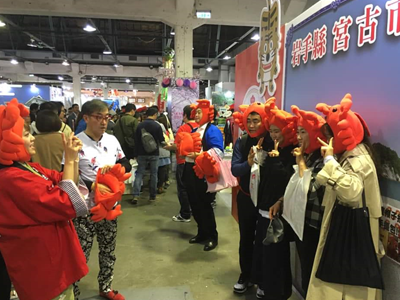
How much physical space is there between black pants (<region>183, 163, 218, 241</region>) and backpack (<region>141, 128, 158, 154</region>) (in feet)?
5.42

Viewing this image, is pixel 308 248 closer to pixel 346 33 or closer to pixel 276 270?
pixel 276 270

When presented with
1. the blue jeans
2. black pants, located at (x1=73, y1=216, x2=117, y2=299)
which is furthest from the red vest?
the blue jeans

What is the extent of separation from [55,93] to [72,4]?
6.39 meters

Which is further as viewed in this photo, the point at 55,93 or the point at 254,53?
the point at 55,93

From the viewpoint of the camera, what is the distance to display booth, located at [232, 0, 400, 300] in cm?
168

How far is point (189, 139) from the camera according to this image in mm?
3426

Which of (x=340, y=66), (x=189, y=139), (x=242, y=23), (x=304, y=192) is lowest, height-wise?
(x=304, y=192)

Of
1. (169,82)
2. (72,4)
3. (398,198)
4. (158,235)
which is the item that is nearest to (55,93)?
(72,4)

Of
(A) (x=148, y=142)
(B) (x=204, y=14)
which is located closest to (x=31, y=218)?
(A) (x=148, y=142)

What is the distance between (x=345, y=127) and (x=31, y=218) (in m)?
1.64

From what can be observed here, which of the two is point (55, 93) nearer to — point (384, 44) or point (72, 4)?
point (72, 4)

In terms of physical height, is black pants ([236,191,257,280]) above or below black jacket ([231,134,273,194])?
below

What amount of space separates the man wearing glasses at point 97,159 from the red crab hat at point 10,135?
629 mm

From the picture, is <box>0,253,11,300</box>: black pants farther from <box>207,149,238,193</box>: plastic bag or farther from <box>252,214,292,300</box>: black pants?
<box>207,149,238,193</box>: plastic bag
